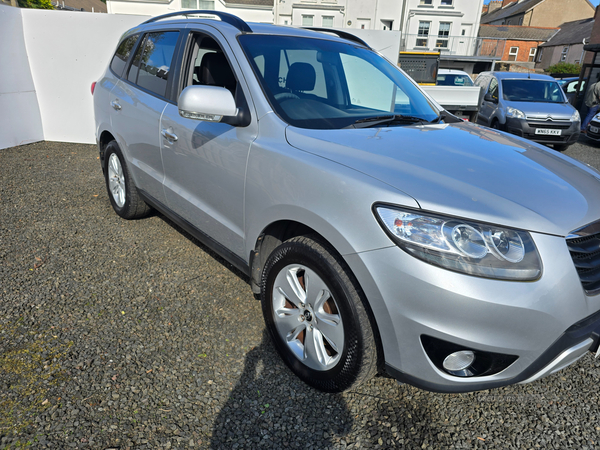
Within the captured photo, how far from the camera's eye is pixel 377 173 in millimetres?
1872

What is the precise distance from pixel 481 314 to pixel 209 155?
181 cm

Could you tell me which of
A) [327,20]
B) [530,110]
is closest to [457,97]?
[530,110]

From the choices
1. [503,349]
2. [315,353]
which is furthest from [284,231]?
[503,349]

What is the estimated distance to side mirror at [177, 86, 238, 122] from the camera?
2.34m

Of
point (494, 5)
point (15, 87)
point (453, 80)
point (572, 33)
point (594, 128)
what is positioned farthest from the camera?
point (494, 5)

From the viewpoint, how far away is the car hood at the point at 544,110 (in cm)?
972

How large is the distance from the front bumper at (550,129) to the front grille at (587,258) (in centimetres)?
911

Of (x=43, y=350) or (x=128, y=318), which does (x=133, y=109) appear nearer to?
(x=128, y=318)

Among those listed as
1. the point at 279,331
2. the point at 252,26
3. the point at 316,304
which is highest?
the point at 252,26

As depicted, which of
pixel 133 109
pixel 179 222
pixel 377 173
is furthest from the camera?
pixel 133 109

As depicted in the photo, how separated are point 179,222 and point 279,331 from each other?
142 centimetres

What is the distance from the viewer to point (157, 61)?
11.6 ft

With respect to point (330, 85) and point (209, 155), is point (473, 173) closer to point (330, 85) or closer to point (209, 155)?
point (330, 85)

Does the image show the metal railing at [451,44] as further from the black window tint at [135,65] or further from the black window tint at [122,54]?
the black window tint at [135,65]
